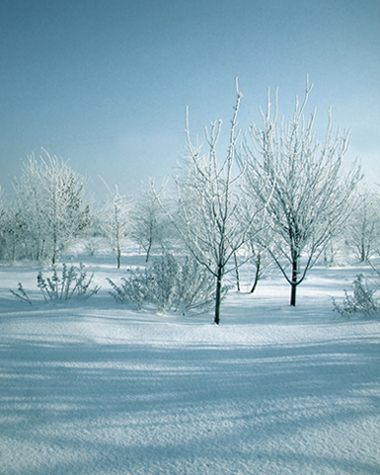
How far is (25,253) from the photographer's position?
18.6 metres

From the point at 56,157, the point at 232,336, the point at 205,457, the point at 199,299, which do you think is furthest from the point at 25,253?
the point at 205,457

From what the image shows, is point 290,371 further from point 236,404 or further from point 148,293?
point 148,293

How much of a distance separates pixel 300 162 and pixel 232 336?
3.85 meters

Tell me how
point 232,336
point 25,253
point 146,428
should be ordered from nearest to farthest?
point 146,428
point 232,336
point 25,253

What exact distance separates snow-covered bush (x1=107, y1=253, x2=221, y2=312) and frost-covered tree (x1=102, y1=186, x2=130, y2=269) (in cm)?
1509

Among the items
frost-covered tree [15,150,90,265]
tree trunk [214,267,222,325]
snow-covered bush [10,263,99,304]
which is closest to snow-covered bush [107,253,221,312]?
snow-covered bush [10,263,99,304]

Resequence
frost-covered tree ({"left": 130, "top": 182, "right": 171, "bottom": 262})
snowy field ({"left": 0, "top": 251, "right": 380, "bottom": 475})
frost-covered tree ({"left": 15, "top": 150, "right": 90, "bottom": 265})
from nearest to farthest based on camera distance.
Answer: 1. snowy field ({"left": 0, "top": 251, "right": 380, "bottom": 475})
2. frost-covered tree ({"left": 15, "top": 150, "right": 90, "bottom": 265})
3. frost-covered tree ({"left": 130, "top": 182, "right": 171, "bottom": 262})

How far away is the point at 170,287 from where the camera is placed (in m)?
4.52

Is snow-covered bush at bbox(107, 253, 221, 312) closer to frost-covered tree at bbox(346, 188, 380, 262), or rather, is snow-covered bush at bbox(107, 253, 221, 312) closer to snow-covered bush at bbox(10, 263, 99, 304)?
snow-covered bush at bbox(10, 263, 99, 304)

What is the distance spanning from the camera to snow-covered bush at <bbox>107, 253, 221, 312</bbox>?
429 cm

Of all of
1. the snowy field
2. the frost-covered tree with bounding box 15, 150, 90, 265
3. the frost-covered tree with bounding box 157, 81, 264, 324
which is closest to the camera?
the snowy field

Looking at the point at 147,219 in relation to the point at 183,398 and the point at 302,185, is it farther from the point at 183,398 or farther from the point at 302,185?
the point at 183,398

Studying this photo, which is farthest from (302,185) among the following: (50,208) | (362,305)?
(50,208)

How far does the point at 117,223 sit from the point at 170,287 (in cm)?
1677
